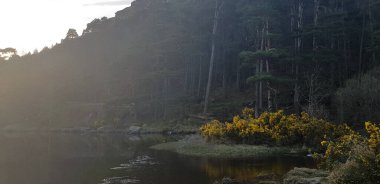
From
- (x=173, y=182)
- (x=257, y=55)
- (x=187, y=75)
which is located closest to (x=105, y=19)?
(x=187, y=75)

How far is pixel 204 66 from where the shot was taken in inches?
3155

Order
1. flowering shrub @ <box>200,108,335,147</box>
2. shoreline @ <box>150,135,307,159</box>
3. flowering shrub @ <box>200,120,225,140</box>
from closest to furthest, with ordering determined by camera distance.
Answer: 1. shoreline @ <box>150,135,307,159</box>
2. flowering shrub @ <box>200,108,335,147</box>
3. flowering shrub @ <box>200,120,225,140</box>

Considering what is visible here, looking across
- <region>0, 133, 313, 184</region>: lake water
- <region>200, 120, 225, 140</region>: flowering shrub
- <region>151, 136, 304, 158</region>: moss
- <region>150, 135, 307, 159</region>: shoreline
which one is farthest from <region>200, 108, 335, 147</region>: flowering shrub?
<region>0, 133, 313, 184</region>: lake water

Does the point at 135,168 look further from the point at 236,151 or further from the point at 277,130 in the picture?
the point at 277,130

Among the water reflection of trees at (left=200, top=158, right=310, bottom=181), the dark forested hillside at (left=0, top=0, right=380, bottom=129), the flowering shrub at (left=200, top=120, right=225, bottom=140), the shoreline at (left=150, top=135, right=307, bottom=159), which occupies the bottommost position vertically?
the shoreline at (left=150, top=135, right=307, bottom=159)

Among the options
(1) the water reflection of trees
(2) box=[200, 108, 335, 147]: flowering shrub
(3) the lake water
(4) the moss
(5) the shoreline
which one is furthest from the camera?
(2) box=[200, 108, 335, 147]: flowering shrub

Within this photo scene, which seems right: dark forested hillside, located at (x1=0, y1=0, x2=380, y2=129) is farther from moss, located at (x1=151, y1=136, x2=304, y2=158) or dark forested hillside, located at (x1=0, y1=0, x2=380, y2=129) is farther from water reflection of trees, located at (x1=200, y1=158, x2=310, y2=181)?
water reflection of trees, located at (x1=200, y1=158, x2=310, y2=181)

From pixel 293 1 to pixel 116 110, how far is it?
35.7 m

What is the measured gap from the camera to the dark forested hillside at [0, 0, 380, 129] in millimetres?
47969

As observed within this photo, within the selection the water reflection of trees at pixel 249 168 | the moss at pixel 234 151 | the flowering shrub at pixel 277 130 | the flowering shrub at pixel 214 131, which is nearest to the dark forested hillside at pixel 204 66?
the flowering shrub at pixel 277 130

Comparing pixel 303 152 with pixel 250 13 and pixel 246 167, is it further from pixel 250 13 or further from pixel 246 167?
pixel 250 13

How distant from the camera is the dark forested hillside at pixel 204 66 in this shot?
4797cm

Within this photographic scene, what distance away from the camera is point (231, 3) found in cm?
6856

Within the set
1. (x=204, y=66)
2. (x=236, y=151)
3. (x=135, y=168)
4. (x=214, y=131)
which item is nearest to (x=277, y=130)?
(x=236, y=151)
